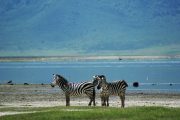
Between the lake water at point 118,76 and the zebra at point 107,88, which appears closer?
the zebra at point 107,88

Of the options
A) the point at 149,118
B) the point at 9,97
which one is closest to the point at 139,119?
the point at 149,118

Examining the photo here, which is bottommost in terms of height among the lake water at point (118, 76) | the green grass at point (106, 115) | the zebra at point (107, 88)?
the green grass at point (106, 115)

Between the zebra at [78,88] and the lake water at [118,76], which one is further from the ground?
the lake water at [118,76]

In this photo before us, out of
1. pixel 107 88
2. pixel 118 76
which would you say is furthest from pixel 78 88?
pixel 118 76

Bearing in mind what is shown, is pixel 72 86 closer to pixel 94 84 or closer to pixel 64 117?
pixel 94 84

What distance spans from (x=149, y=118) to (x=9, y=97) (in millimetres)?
24017

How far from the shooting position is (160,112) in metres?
25.8

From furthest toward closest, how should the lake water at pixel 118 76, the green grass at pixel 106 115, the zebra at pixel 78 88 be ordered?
the lake water at pixel 118 76 → the zebra at pixel 78 88 → the green grass at pixel 106 115

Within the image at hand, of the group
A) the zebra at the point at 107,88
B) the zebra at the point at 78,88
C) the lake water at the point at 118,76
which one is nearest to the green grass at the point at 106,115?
the zebra at the point at 107,88

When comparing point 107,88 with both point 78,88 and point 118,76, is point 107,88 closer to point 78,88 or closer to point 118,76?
point 78,88

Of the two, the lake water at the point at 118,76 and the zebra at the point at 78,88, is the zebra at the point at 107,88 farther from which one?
the lake water at the point at 118,76

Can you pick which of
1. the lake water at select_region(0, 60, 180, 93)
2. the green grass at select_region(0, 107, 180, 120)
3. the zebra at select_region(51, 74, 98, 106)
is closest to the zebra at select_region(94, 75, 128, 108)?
the zebra at select_region(51, 74, 98, 106)

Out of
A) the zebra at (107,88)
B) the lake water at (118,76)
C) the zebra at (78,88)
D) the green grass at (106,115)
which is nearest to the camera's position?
the green grass at (106,115)

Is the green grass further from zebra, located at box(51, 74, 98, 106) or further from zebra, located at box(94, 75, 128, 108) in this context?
zebra, located at box(51, 74, 98, 106)
